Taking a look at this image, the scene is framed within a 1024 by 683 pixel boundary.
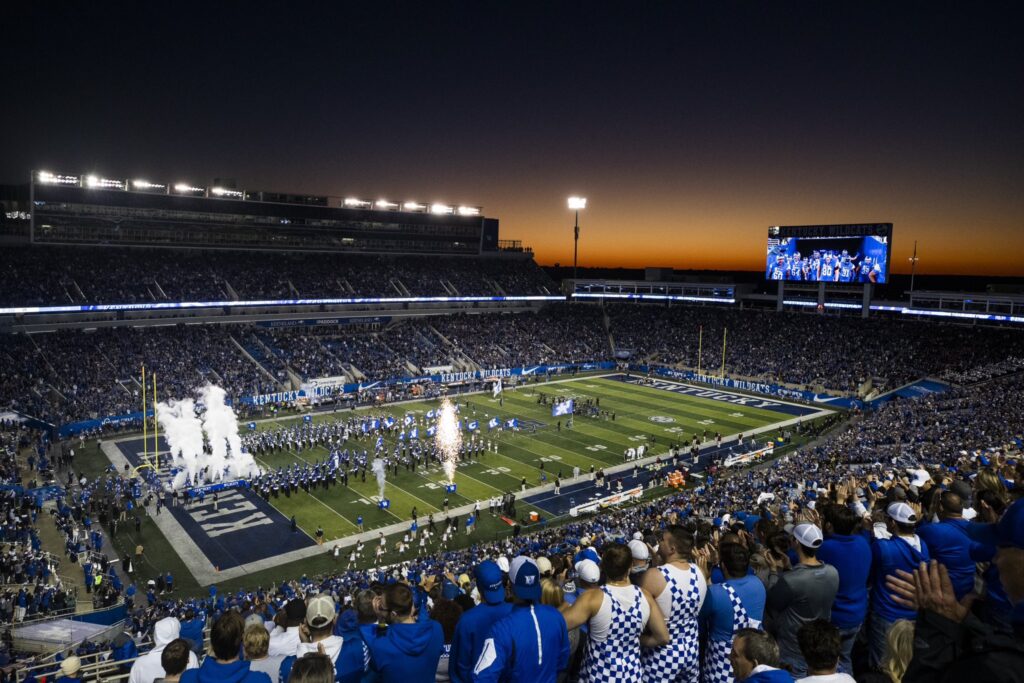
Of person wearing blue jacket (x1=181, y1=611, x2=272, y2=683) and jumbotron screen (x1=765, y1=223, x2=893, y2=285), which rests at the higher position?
jumbotron screen (x1=765, y1=223, x2=893, y2=285)

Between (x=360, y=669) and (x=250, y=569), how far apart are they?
17.8m

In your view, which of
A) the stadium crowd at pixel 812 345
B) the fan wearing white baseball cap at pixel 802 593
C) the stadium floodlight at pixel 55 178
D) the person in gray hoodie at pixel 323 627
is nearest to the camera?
the person in gray hoodie at pixel 323 627

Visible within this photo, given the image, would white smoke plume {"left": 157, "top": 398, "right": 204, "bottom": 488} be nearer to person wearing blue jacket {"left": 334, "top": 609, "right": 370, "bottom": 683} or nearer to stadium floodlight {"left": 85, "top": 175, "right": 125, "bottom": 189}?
person wearing blue jacket {"left": 334, "top": 609, "right": 370, "bottom": 683}

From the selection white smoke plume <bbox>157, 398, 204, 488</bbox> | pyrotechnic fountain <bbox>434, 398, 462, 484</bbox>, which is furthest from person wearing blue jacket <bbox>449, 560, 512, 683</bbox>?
white smoke plume <bbox>157, 398, 204, 488</bbox>

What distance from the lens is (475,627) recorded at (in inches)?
149

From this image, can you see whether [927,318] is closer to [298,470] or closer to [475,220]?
[475,220]

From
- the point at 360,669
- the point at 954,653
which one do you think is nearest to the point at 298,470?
the point at 360,669

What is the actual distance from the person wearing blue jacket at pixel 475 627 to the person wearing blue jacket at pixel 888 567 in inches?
112

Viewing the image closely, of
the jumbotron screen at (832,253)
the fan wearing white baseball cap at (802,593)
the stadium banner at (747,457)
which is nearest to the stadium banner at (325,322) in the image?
the jumbotron screen at (832,253)

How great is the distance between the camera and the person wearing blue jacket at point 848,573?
4.77 m

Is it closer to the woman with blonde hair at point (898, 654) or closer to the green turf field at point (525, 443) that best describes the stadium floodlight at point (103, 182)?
the green turf field at point (525, 443)

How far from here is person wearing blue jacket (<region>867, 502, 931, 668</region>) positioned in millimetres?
4773

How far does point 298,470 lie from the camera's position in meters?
26.7

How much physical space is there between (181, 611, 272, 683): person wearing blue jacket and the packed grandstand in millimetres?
17
